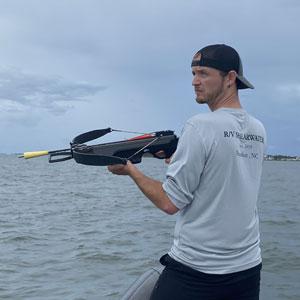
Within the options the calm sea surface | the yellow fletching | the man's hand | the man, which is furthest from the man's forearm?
the calm sea surface

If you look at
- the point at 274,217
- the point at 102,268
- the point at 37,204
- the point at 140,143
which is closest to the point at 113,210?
the point at 37,204

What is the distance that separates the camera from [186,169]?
296cm

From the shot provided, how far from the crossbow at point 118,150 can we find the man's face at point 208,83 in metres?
0.46

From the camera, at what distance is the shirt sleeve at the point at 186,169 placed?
2953 mm

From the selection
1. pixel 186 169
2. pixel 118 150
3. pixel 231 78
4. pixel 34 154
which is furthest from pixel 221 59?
pixel 34 154

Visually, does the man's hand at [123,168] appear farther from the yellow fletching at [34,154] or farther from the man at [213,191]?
the yellow fletching at [34,154]

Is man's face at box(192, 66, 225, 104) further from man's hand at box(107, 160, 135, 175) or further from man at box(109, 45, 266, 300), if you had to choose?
man's hand at box(107, 160, 135, 175)

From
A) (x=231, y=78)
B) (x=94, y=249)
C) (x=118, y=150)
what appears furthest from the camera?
(x=94, y=249)

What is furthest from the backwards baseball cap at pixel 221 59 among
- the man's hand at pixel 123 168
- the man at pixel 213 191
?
the man's hand at pixel 123 168

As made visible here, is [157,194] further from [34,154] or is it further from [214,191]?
[34,154]

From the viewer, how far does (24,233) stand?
15328 millimetres

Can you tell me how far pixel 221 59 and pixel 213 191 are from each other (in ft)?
2.37

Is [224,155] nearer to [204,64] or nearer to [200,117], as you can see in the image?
[200,117]

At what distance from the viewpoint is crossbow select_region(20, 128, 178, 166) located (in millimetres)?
3283
